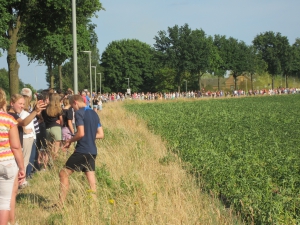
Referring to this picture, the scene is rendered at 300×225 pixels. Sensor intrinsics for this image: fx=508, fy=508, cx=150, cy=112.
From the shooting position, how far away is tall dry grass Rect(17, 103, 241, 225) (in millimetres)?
5969

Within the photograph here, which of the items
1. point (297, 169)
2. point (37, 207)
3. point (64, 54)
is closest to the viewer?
point (37, 207)

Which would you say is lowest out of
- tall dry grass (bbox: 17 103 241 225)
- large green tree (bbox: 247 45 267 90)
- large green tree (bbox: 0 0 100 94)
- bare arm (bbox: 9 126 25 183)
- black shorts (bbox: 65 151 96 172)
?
tall dry grass (bbox: 17 103 241 225)

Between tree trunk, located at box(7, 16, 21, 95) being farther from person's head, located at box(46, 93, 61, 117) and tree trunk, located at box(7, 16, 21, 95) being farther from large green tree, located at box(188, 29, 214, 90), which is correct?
large green tree, located at box(188, 29, 214, 90)

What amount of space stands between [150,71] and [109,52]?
392 inches

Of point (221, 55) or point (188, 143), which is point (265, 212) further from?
point (221, 55)

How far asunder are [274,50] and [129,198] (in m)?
104

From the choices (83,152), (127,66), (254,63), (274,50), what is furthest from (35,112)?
(274,50)

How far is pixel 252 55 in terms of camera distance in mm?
103125

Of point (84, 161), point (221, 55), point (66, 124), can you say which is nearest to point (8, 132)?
point (84, 161)

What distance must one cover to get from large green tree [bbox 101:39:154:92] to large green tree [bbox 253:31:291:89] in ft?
77.1

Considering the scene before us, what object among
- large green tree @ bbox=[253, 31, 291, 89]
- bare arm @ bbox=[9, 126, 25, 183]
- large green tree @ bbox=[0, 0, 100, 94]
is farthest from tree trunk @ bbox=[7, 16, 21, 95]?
large green tree @ bbox=[253, 31, 291, 89]

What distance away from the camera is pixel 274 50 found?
4178 inches

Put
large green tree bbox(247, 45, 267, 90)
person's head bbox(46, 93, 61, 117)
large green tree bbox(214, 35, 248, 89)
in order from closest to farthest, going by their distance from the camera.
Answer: person's head bbox(46, 93, 61, 117) → large green tree bbox(247, 45, 267, 90) → large green tree bbox(214, 35, 248, 89)

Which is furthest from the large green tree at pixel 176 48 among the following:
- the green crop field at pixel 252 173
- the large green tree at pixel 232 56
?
the green crop field at pixel 252 173
